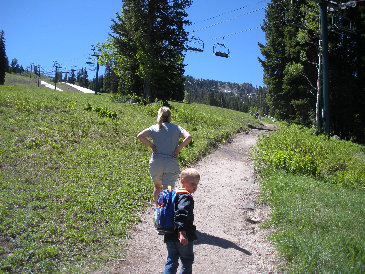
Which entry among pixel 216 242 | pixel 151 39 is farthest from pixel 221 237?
pixel 151 39

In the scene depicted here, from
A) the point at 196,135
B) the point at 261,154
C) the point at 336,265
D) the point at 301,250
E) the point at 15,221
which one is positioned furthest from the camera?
the point at 196,135

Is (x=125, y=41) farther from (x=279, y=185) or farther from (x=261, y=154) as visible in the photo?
(x=279, y=185)

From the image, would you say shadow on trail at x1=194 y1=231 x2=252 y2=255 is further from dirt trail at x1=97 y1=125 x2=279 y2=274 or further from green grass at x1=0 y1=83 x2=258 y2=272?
green grass at x1=0 y1=83 x2=258 y2=272

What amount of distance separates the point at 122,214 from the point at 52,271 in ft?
7.05

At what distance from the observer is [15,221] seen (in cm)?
503

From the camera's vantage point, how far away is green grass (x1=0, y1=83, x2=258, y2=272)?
455 centimetres

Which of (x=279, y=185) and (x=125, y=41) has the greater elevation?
(x=125, y=41)

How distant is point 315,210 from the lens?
5.82 metres

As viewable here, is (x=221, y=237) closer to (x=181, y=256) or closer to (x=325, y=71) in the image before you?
(x=181, y=256)

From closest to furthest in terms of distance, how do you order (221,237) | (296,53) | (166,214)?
(166,214)
(221,237)
(296,53)

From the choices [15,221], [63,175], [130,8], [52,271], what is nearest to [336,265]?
[52,271]

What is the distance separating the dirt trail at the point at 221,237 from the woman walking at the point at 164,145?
3.71ft

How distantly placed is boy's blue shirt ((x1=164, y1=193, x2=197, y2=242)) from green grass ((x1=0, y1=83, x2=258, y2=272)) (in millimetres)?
1762

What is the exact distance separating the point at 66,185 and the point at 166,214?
432 cm
